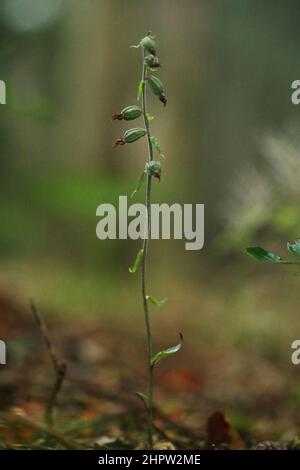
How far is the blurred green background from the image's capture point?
169 cm

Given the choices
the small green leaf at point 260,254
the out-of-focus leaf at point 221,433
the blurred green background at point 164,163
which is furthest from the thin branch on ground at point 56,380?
the blurred green background at point 164,163

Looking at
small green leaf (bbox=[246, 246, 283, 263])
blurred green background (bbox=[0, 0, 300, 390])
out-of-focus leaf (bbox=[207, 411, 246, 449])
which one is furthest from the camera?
blurred green background (bbox=[0, 0, 300, 390])

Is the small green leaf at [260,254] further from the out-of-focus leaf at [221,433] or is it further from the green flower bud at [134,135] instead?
the out-of-focus leaf at [221,433]

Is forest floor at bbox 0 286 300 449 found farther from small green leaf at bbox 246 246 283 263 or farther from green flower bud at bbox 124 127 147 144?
green flower bud at bbox 124 127 147 144

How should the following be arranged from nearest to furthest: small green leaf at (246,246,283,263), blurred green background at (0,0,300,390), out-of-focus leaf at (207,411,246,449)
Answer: small green leaf at (246,246,283,263) → out-of-focus leaf at (207,411,246,449) → blurred green background at (0,0,300,390)

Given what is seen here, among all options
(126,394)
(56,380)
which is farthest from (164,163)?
(56,380)

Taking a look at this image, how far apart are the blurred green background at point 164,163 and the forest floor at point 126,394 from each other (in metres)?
0.06

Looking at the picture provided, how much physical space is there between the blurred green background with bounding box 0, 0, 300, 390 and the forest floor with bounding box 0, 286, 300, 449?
62 millimetres

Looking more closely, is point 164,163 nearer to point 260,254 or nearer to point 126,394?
point 126,394

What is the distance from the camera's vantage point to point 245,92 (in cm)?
191

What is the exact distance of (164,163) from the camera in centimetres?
188

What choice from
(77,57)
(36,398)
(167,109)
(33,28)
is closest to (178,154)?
(167,109)

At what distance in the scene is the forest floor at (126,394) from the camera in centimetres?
111

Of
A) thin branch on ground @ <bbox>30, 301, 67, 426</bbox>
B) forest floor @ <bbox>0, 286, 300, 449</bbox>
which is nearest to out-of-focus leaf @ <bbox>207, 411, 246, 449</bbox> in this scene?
forest floor @ <bbox>0, 286, 300, 449</bbox>
